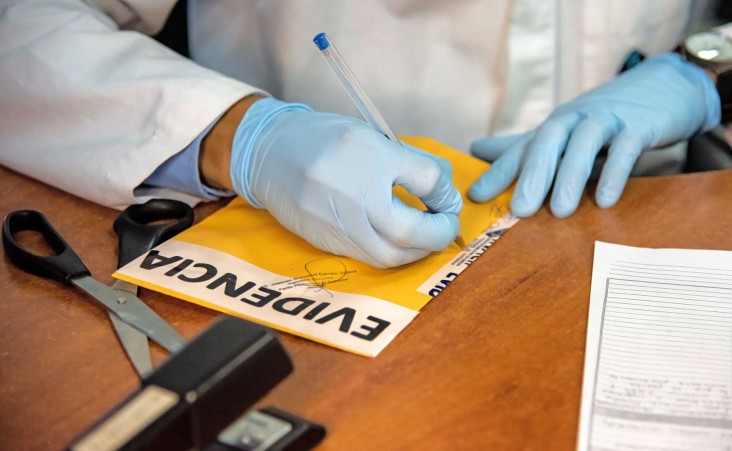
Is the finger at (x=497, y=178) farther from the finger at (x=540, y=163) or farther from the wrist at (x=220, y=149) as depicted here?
the wrist at (x=220, y=149)

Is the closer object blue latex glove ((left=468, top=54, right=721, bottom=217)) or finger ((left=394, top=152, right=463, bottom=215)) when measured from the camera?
finger ((left=394, top=152, right=463, bottom=215))

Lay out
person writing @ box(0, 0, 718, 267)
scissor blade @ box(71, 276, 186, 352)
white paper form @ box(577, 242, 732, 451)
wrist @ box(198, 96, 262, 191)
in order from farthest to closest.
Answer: wrist @ box(198, 96, 262, 191), person writing @ box(0, 0, 718, 267), scissor blade @ box(71, 276, 186, 352), white paper form @ box(577, 242, 732, 451)

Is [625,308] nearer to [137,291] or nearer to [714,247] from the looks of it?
[714,247]

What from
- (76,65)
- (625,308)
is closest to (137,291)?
(76,65)

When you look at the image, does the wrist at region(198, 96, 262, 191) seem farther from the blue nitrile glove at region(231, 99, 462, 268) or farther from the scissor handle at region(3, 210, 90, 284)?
the scissor handle at region(3, 210, 90, 284)

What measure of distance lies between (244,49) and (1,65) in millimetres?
373

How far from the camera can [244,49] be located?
3.90ft

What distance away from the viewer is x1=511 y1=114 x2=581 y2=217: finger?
2.80 feet

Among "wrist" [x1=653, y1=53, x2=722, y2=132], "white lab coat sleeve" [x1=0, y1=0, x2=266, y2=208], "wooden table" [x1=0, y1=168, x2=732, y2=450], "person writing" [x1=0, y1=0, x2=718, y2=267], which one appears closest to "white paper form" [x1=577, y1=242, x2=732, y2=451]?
"wooden table" [x1=0, y1=168, x2=732, y2=450]

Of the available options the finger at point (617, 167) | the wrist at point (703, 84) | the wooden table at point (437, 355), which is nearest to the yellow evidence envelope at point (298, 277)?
the wooden table at point (437, 355)

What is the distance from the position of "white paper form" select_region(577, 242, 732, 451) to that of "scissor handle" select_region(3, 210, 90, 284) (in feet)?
1.67

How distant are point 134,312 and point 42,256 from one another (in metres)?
0.16

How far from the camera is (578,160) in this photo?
872mm

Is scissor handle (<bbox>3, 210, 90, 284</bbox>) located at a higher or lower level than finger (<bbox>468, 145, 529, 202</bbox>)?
higher
